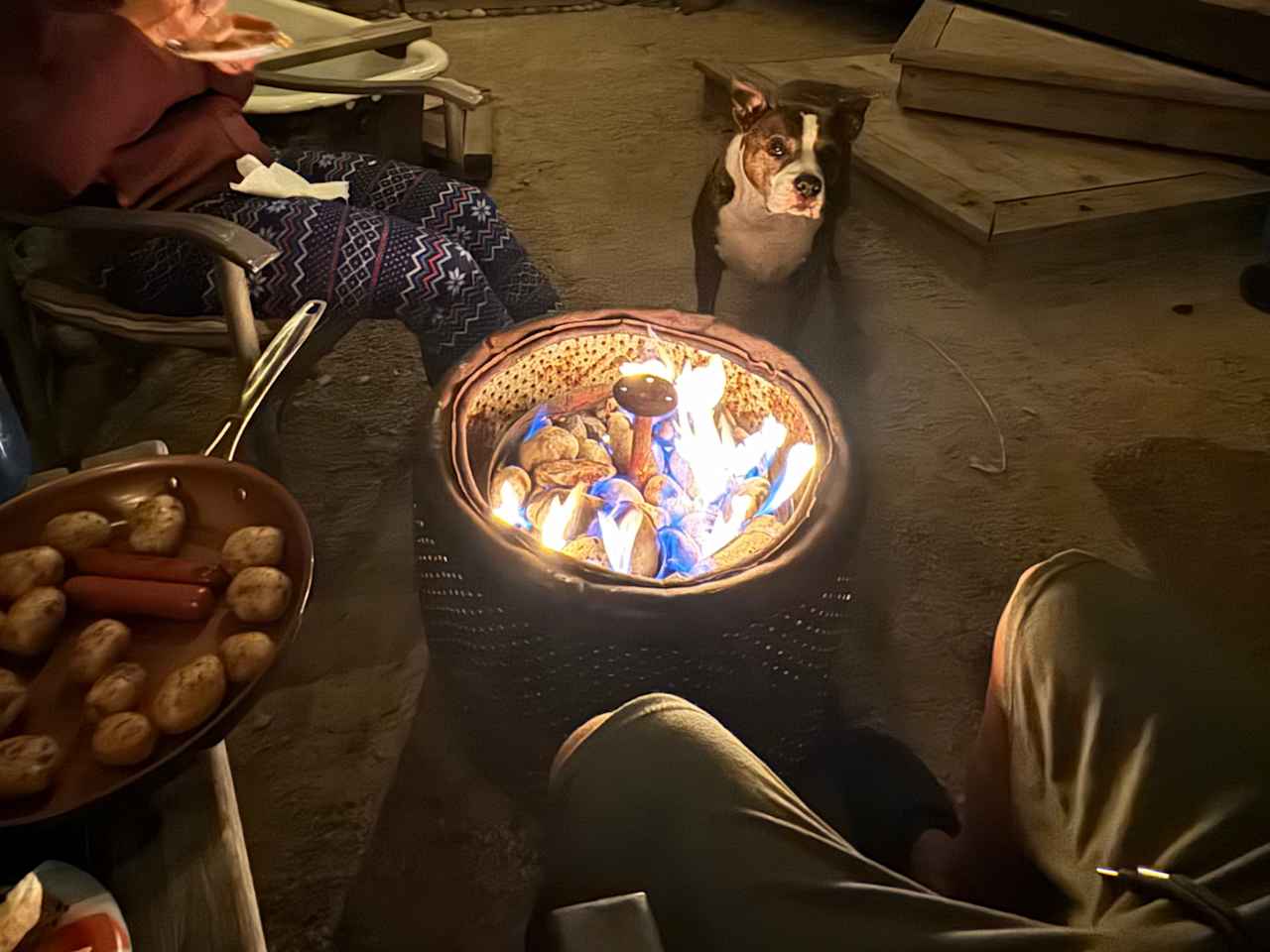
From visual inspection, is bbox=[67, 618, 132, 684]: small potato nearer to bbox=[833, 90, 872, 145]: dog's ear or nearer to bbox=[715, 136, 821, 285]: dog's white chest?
bbox=[715, 136, 821, 285]: dog's white chest

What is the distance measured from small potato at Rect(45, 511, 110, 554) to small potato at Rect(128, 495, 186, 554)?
34 mm

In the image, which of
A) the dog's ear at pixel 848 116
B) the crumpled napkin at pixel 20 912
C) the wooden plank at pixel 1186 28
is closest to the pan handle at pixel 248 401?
the crumpled napkin at pixel 20 912

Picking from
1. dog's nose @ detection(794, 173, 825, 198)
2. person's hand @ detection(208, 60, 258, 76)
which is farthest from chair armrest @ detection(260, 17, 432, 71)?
dog's nose @ detection(794, 173, 825, 198)

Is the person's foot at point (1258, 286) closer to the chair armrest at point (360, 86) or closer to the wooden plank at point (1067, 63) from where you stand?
the wooden plank at point (1067, 63)

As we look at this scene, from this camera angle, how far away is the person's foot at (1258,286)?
3199 mm

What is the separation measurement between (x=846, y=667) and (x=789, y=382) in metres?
0.72

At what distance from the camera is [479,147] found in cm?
364

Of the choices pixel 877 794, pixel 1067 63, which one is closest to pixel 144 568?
pixel 877 794

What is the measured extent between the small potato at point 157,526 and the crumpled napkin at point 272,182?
3.22ft

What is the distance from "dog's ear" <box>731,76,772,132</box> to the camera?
234cm

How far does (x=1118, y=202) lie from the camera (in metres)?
3.29

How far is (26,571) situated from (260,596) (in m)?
0.27

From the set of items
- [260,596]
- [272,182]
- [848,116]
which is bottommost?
[260,596]

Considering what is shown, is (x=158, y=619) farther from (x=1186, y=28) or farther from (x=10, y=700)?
(x=1186, y=28)
